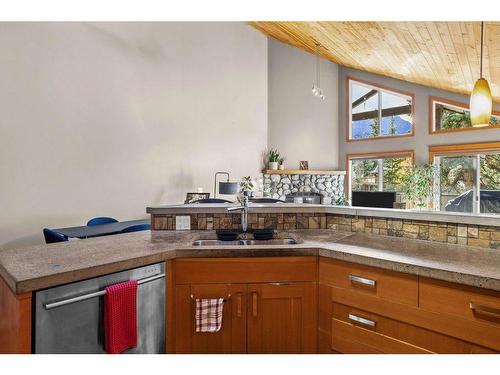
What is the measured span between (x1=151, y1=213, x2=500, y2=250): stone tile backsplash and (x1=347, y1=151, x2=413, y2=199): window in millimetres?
5072

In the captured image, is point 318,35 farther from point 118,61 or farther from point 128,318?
point 128,318

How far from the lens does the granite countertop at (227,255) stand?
50.4 inches

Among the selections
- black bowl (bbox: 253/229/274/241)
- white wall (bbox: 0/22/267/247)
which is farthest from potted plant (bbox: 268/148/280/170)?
black bowl (bbox: 253/229/274/241)

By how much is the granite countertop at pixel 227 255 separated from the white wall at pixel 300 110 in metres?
5.26

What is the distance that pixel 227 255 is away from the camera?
5.67 feet

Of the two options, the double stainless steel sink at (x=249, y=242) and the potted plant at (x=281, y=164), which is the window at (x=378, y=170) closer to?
the potted plant at (x=281, y=164)

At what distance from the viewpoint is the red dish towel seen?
54.5 inches

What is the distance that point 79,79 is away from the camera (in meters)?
A: 3.92

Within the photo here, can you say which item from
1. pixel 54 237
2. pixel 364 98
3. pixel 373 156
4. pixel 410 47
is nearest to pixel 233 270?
pixel 54 237

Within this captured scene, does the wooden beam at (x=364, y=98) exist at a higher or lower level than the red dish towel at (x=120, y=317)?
higher

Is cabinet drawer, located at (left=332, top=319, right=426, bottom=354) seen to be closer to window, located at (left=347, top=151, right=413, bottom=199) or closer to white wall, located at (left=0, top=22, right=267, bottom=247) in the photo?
white wall, located at (left=0, top=22, right=267, bottom=247)

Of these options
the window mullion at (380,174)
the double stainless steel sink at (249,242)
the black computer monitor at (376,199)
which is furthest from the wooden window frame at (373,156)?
the double stainless steel sink at (249,242)

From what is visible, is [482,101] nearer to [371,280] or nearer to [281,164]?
[371,280]
